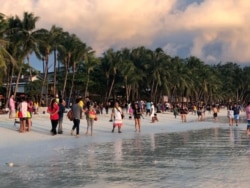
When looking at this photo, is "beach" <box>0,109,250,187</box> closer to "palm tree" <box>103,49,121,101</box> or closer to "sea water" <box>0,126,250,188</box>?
"sea water" <box>0,126,250,188</box>

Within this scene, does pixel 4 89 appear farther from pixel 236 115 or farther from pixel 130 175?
pixel 130 175

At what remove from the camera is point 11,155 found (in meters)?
12.0

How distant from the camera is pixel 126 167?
956 centimetres

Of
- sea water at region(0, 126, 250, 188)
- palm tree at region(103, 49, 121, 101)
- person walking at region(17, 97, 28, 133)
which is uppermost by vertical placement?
palm tree at region(103, 49, 121, 101)

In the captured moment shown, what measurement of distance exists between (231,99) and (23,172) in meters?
120

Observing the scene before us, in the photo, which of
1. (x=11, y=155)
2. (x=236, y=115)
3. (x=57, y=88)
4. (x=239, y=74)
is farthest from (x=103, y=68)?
(x=239, y=74)

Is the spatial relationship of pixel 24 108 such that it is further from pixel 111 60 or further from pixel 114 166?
pixel 111 60

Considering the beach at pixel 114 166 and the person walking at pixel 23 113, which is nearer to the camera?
the beach at pixel 114 166

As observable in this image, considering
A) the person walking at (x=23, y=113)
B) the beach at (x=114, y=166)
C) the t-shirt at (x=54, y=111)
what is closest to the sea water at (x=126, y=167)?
the beach at (x=114, y=166)

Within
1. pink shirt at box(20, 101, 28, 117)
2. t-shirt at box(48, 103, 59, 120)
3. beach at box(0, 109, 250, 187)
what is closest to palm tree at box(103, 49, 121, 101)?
pink shirt at box(20, 101, 28, 117)

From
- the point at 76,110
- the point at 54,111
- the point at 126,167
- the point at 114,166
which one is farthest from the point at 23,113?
the point at 126,167

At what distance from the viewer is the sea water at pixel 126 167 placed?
7.70 metres

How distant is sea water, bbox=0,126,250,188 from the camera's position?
25.3 ft

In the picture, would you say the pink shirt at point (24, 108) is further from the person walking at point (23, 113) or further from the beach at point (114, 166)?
the beach at point (114, 166)
